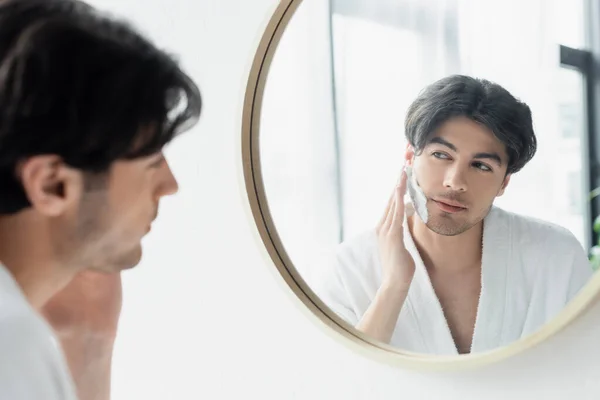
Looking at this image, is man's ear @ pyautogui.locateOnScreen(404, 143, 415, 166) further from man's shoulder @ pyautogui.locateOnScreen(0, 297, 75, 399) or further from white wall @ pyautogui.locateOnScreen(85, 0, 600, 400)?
man's shoulder @ pyautogui.locateOnScreen(0, 297, 75, 399)

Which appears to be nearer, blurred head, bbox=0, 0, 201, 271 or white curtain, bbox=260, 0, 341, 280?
blurred head, bbox=0, 0, 201, 271

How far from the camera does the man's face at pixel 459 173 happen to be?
0.83 metres

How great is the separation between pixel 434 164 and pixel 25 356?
51 centimetres

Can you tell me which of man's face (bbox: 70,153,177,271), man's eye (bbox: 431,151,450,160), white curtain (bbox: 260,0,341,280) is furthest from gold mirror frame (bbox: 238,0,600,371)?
man's eye (bbox: 431,151,450,160)

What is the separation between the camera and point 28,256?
914 mm

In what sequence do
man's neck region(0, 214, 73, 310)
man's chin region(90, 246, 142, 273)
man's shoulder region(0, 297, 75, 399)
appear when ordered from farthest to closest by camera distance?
man's chin region(90, 246, 142, 273)
man's neck region(0, 214, 73, 310)
man's shoulder region(0, 297, 75, 399)

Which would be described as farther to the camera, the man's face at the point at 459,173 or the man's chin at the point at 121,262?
the man's chin at the point at 121,262

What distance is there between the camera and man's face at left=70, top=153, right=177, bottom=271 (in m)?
0.93

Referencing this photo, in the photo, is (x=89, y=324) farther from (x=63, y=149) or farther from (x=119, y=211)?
(x=63, y=149)

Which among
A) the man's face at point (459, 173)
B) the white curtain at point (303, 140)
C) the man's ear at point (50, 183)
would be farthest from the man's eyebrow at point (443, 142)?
the man's ear at point (50, 183)

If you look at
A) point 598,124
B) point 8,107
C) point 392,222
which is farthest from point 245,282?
point 598,124

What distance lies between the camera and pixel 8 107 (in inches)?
33.6

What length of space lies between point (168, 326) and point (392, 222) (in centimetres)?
45

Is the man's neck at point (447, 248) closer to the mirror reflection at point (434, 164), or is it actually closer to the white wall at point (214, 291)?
the mirror reflection at point (434, 164)
